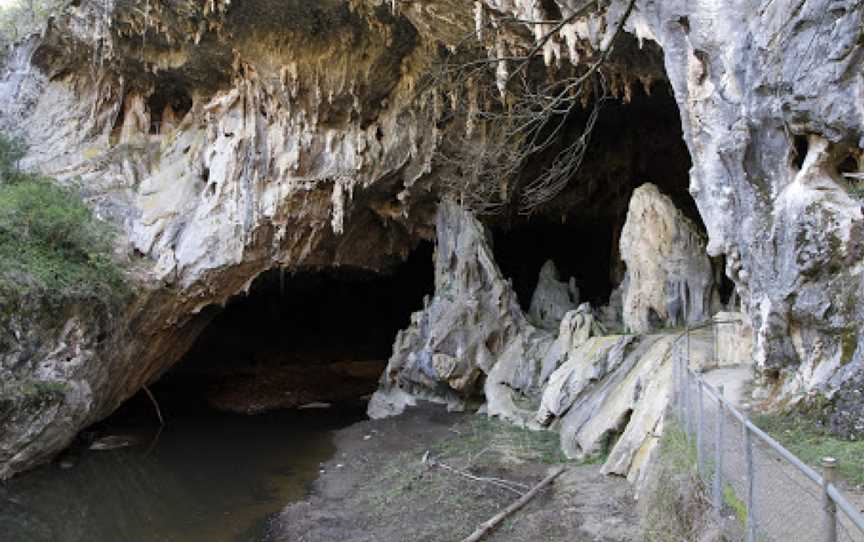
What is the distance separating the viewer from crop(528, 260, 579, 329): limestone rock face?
18219 millimetres

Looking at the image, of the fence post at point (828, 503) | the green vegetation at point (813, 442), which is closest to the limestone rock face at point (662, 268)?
the green vegetation at point (813, 442)

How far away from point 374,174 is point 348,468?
804 centimetres

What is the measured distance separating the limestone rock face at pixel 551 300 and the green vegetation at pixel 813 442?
11789mm

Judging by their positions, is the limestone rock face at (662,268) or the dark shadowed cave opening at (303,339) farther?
→ the dark shadowed cave opening at (303,339)

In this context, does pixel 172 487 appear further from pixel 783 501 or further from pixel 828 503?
pixel 828 503

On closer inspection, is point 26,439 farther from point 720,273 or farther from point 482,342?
point 720,273

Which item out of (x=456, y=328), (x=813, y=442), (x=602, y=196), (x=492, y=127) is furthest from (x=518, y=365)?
(x=813, y=442)

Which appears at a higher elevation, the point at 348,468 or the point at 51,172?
the point at 51,172

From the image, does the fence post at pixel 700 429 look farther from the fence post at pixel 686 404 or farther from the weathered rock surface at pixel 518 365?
the weathered rock surface at pixel 518 365

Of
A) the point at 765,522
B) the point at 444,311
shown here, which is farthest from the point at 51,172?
the point at 765,522

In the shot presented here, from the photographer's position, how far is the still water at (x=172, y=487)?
32.1 feet

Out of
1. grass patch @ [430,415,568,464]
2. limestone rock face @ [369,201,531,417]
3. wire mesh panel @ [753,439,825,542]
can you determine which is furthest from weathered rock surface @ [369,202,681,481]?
wire mesh panel @ [753,439,825,542]

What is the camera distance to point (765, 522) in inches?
135

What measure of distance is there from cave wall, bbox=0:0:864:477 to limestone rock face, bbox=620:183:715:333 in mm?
3455
